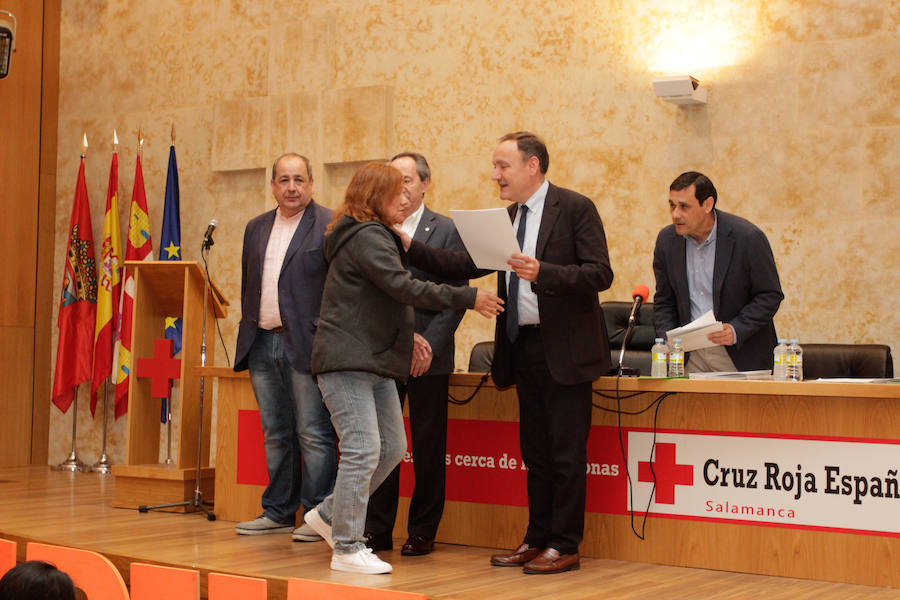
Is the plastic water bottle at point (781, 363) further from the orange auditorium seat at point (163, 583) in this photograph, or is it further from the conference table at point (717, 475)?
the orange auditorium seat at point (163, 583)

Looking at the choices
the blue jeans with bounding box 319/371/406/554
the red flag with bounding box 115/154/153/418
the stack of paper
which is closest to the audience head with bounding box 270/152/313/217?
the blue jeans with bounding box 319/371/406/554

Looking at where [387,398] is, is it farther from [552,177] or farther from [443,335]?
[552,177]

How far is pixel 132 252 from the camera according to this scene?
717 cm

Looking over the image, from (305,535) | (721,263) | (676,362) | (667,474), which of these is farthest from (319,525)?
(721,263)

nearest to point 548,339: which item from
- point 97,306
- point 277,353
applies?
point 277,353

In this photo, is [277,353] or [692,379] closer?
[692,379]

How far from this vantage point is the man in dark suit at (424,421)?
157 inches

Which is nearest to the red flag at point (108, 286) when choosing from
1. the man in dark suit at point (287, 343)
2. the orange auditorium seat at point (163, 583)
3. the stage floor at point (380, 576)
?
the stage floor at point (380, 576)

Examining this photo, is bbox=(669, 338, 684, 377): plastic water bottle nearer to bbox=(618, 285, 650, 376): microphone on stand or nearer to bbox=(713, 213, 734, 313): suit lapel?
bbox=(618, 285, 650, 376): microphone on stand

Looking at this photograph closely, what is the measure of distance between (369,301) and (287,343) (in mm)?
881

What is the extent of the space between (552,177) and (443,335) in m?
2.32

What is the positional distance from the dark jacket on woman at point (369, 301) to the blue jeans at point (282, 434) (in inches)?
33.3

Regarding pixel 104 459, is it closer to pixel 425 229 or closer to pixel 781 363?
pixel 425 229

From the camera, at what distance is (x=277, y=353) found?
4449 mm
